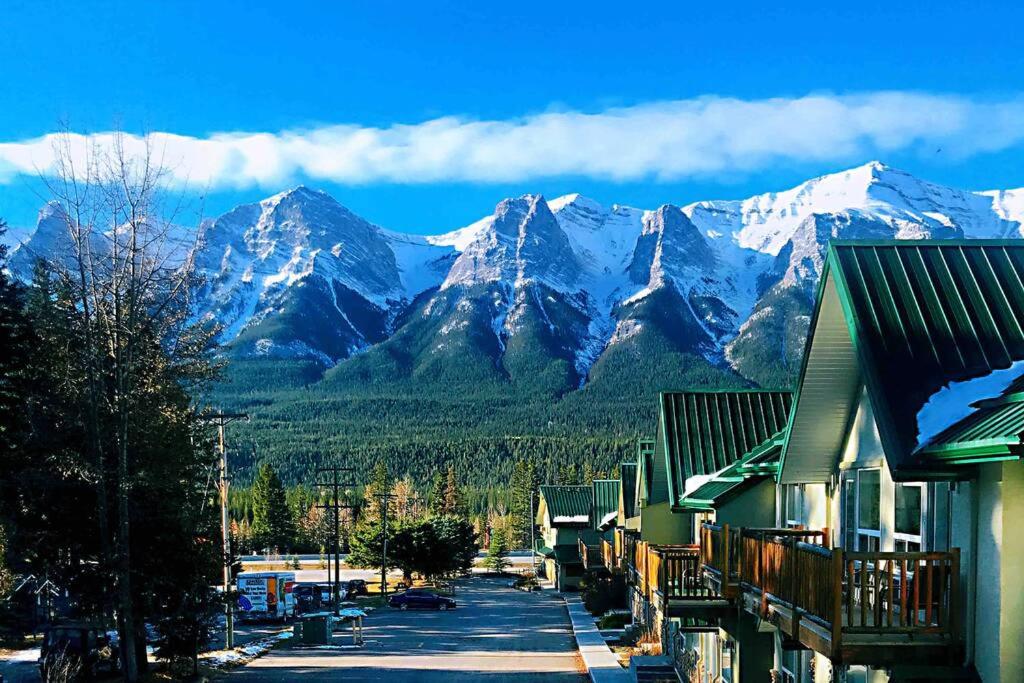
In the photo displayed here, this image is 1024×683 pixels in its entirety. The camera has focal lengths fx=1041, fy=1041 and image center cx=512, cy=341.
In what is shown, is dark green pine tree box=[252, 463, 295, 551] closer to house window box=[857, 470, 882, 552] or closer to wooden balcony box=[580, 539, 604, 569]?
wooden balcony box=[580, 539, 604, 569]

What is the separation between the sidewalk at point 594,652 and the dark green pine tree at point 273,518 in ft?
210

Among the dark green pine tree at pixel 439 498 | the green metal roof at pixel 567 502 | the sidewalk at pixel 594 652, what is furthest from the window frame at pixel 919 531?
the dark green pine tree at pixel 439 498

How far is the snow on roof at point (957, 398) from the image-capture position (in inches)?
380

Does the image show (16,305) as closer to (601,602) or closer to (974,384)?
(974,384)

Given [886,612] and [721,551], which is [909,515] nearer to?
[886,612]

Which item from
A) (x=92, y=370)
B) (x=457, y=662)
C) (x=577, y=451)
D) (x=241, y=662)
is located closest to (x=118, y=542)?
(x=92, y=370)

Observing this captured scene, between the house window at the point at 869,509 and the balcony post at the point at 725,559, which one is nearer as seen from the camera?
the house window at the point at 869,509

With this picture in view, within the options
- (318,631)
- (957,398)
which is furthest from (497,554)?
(957,398)

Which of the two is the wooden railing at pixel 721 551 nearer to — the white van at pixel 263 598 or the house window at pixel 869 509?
the house window at pixel 869 509

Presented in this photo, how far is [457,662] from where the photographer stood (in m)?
35.5

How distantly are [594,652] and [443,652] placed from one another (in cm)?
590

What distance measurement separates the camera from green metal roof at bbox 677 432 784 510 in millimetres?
19500

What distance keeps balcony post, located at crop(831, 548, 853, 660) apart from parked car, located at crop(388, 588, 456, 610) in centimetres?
5412

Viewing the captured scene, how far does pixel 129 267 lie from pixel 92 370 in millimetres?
2883
